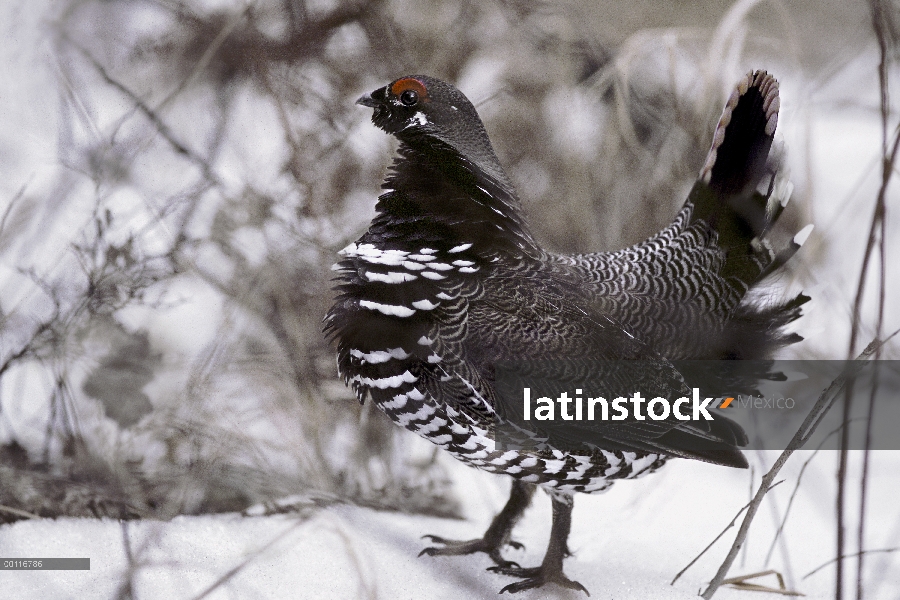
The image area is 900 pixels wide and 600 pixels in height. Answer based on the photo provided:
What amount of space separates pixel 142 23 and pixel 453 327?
72cm

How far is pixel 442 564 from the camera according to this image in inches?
43.4

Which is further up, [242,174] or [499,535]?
[242,174]

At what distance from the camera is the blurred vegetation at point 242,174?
1.04m

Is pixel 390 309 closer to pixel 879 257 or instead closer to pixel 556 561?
pixel 556 561

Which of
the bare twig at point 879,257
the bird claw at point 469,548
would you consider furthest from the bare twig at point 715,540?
the bird claw at point 469,548

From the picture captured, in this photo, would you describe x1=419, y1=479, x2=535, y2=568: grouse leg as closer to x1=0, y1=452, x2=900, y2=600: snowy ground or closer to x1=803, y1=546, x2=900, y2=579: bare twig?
x1=0, y1=452, x2=900, y2=600: snowy ground

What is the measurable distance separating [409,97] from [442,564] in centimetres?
77

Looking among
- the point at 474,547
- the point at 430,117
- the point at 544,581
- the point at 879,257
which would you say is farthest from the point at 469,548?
the point at 879,257

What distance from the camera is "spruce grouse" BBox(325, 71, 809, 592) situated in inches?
36.0

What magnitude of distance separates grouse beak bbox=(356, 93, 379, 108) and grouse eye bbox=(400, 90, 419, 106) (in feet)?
0.14

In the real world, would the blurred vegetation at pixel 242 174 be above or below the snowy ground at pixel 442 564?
above

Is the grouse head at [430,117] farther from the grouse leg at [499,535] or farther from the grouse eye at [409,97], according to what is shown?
the grouse leg at [499,535]

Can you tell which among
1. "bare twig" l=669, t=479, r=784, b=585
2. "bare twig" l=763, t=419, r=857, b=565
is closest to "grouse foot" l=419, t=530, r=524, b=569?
"bare twig" l=669, t=479, r=784, b=585

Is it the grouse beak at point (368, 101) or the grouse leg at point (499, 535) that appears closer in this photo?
the grouse beak at point (368, 101)
